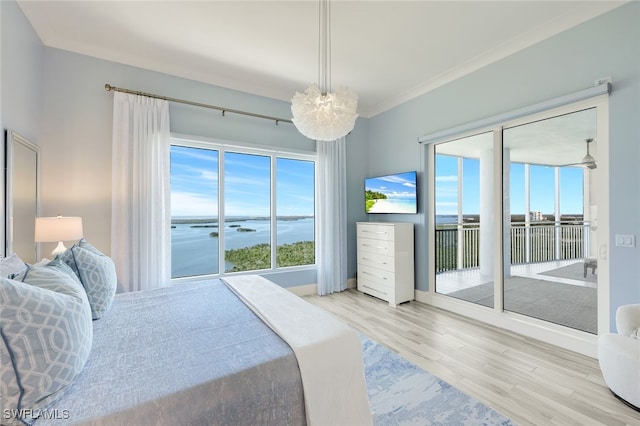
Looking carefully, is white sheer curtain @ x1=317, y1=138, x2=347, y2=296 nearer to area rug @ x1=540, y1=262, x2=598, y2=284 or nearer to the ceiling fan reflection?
area rug @ x1=540, y1=262, x2=598, y2=284

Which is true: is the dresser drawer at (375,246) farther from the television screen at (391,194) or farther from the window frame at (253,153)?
the window frame at (253,153)

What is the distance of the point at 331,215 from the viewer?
4438mm

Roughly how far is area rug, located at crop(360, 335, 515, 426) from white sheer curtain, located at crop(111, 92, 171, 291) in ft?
8.55

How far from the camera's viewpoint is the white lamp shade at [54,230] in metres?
2.30

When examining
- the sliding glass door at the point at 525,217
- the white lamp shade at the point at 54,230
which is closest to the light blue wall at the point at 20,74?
the white lamp shade at the point at 54,230

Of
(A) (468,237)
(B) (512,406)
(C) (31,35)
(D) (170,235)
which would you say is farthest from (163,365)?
(A) (468,237)

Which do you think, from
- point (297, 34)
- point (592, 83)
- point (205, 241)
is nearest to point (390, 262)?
point (205, 241)

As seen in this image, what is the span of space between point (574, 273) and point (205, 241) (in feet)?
14.1

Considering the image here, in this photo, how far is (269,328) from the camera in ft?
5.17

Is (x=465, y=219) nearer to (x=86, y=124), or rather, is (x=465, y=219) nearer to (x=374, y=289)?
(x=374, y=289)

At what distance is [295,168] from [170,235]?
81.5 inches

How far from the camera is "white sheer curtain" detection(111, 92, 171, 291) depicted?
305 cm

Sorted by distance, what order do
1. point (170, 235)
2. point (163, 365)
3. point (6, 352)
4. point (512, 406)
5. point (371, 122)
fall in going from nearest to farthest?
1. point (6, 352)
2. point (163, 365)
3. point (512, 406)
4. point (170, 235)
5. point (371, 122)

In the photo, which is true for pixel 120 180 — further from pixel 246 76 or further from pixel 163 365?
pixel 163 365
